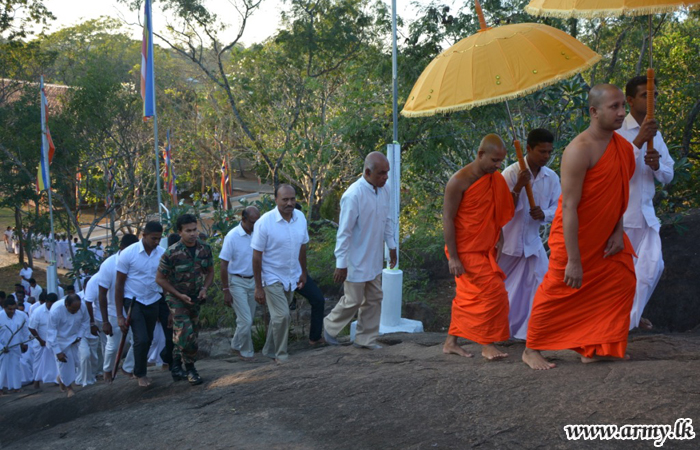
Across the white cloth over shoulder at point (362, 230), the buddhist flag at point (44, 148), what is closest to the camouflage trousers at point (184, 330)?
the white cloth over shoulder at point (362, 230)

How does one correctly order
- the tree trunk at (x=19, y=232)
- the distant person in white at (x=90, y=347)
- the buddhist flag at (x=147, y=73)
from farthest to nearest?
the tree trunk at (x=19, y=232)
the buddhist flag at (x=147, y=73)
the distant person in white at (x=90, y=347)

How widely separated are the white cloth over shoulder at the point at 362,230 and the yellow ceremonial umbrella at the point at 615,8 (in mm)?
2110

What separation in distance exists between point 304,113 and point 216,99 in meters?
7.23

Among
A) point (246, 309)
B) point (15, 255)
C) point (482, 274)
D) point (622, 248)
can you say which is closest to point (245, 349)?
point (246, 309)

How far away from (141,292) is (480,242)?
3.42 metres

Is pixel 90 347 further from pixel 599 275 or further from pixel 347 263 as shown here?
pixel 599 275

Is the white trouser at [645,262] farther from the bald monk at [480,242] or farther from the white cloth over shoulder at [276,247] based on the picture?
the white cloth over shoulder at [276,247]

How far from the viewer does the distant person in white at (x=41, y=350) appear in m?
9.48

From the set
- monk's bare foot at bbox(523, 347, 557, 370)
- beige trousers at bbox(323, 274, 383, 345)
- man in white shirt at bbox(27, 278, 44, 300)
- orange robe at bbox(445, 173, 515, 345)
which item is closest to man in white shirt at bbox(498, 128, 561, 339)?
orange robe at bbox(445, 173, 515, 345)

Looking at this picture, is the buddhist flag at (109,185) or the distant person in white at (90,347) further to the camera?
the buddhist flag at (109,185)

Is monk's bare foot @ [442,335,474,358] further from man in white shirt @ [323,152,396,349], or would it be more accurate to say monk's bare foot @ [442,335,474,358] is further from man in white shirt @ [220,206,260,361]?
man in white shirt @ [220,206,260,361]

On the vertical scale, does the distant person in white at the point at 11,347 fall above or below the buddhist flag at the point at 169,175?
below

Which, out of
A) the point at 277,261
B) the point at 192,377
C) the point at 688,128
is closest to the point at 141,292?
the point at 192,377

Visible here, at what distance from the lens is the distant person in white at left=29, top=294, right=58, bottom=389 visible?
9.48m
